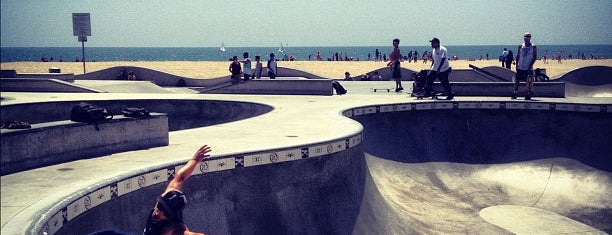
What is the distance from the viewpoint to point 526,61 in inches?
659

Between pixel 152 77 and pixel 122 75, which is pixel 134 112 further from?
pixel 122 75

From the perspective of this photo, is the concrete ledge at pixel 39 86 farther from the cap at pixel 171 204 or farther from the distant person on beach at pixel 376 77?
the cap at pixel 171 204

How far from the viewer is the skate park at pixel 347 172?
671cm

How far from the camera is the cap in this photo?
13.5 ft

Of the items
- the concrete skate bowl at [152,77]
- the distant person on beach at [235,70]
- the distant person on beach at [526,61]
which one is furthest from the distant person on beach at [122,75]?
the distant person on beach at [526,61]

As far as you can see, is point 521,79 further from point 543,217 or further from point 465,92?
point 543,217

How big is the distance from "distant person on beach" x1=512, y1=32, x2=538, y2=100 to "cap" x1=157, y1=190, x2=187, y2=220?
1400 centimetres

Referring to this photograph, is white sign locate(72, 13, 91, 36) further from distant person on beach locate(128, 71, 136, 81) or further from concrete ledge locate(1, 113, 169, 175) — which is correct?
concrete ledge locate(1, 113, 169, 175)

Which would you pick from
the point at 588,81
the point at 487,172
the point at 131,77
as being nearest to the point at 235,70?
the point at 131,77

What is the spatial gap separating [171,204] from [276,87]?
17.8 m

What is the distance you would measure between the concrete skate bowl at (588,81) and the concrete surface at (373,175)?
10516 millimetres

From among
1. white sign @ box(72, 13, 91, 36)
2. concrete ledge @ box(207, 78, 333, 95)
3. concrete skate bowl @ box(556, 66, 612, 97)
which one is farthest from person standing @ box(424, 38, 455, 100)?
white sign @ box(72, 13, 91, 36)

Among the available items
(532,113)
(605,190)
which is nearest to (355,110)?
(532,113)

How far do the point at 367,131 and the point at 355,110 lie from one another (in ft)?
2.54
